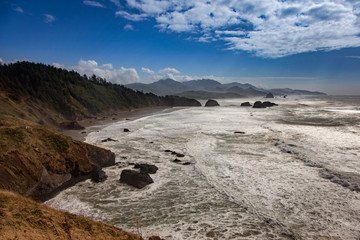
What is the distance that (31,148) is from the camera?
516 inches

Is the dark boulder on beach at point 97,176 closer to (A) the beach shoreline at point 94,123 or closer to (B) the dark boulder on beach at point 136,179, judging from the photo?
(B) the dark boulder on beach at point 136,179

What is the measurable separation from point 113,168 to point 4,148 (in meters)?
7.00

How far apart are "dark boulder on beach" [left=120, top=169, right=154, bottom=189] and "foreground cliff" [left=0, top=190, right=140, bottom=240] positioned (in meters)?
6.07

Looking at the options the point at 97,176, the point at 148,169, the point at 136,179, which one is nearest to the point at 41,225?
the point at 136,179

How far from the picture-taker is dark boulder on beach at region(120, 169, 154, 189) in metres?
13.7

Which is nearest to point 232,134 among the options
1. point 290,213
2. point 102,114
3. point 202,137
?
point 202,137

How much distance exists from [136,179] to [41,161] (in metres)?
5.70

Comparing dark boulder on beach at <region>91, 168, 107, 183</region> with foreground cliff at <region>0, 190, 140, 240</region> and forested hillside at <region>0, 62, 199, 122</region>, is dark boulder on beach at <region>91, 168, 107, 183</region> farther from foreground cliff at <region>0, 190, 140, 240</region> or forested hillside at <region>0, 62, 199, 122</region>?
forested hillside at <region>0, 62, 199, 122</region>

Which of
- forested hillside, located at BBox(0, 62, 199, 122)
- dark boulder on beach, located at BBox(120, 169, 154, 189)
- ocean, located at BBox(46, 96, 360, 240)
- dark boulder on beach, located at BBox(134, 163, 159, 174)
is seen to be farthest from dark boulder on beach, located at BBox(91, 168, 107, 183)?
forested hillside, located at BBox(0, 62, 199, 122)

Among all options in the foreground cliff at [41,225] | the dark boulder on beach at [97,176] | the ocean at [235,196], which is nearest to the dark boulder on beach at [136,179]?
the ocean at [235,196]

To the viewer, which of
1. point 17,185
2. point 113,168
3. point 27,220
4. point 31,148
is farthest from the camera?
point 113,168

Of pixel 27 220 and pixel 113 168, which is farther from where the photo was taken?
pixel 113 168

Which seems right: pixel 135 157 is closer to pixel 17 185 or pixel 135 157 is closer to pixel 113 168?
pixel 113 168

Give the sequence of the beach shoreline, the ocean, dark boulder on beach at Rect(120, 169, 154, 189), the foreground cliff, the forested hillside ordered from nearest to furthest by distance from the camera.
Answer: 1. the foreground cliff
2. the ocean
3. dark boulder on beach at Rect(120, 169, 154, 189)
4. the beach shoreline
5. the forested hillside
